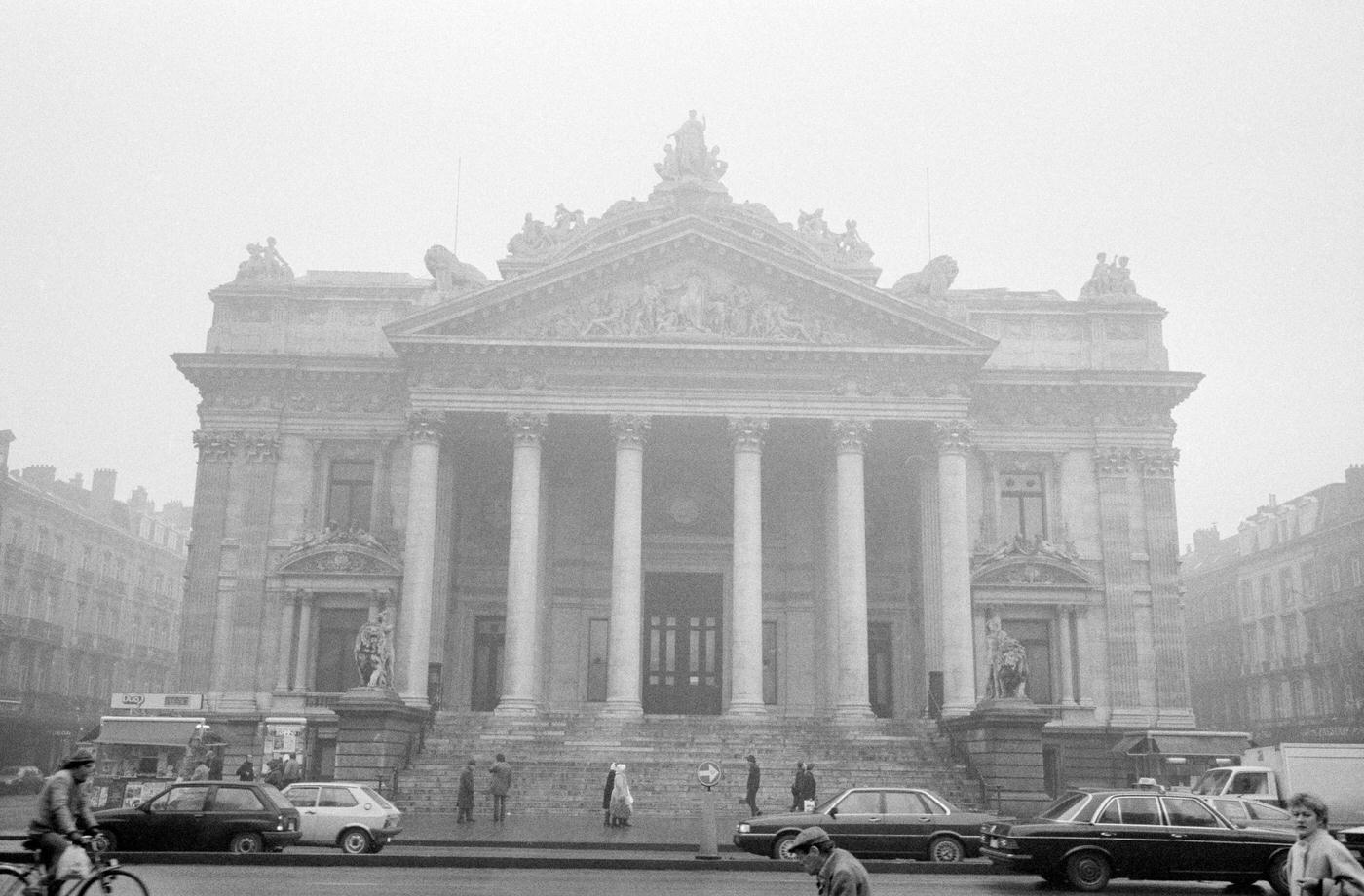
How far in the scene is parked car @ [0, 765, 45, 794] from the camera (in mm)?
54688

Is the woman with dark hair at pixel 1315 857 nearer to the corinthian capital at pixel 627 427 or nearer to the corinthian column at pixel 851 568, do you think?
the corinthian column at pixel 851 568

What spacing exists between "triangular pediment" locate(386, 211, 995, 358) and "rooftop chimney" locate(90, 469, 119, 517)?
49.6 metres

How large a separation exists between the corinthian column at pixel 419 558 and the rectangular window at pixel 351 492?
3.50 m

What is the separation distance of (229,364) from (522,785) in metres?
18.4

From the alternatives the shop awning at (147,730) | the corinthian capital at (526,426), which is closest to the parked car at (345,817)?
the shop awning at (147,730)

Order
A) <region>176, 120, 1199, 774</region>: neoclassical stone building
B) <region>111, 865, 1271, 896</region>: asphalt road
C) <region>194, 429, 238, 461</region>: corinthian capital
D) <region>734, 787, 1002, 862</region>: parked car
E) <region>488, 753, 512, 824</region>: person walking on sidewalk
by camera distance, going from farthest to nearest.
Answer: <region>194, 429, 238, 461</region>: corinthian capital
<region>176, 120, 1199, 774</region>: neoclassical stone building
<region>488, 753, 512, 824</region>: person walking on sidewalk
<region>734, 787, 1002, 862</region>: parked car
<region>111, 865, 1271, 896</region>: asphalt road

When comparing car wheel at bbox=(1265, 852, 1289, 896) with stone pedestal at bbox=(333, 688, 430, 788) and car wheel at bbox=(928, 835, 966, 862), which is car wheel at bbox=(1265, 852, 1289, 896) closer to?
car wheel at bbox=(928, 835, 966, 862)

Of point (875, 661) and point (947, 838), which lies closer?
point (947, 838)

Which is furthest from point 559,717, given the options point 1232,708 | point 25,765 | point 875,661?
point 1232,708

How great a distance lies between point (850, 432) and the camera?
42.3 m

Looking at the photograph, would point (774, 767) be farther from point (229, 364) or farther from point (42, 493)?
point (42, 493)

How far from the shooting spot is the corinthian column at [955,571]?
41.2 m

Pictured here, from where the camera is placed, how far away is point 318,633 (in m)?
44.6

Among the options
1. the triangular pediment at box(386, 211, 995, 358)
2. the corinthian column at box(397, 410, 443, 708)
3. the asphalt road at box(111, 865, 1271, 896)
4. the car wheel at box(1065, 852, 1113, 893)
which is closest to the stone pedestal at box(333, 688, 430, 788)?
the corinthian column at box(397, 410, 443, 708)
